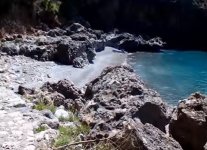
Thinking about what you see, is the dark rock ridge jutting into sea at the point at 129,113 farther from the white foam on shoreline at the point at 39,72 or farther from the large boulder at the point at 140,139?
the white foam on shoreline at the point at 39,72

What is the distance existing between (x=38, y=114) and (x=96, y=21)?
4492cm

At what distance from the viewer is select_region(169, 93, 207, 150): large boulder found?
12.1 meters

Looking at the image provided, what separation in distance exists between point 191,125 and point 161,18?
51.7 m

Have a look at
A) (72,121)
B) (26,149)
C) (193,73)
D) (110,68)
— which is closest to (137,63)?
(193,73)

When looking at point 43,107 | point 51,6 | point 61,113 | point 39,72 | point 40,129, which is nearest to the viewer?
point 40,129

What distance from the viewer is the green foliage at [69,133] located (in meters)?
11.3

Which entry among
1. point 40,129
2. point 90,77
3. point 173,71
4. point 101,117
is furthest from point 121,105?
point 173,71

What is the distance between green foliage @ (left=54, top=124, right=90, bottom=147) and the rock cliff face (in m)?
46.3

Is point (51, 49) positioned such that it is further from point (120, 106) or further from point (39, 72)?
point (120, 106)

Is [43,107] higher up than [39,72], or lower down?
higher up

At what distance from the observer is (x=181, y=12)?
6200 cm

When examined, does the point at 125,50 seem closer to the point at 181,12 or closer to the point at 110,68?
the point at 181,12

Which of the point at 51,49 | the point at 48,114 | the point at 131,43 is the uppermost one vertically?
the point at 48,114

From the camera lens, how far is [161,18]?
62531 millimetres
